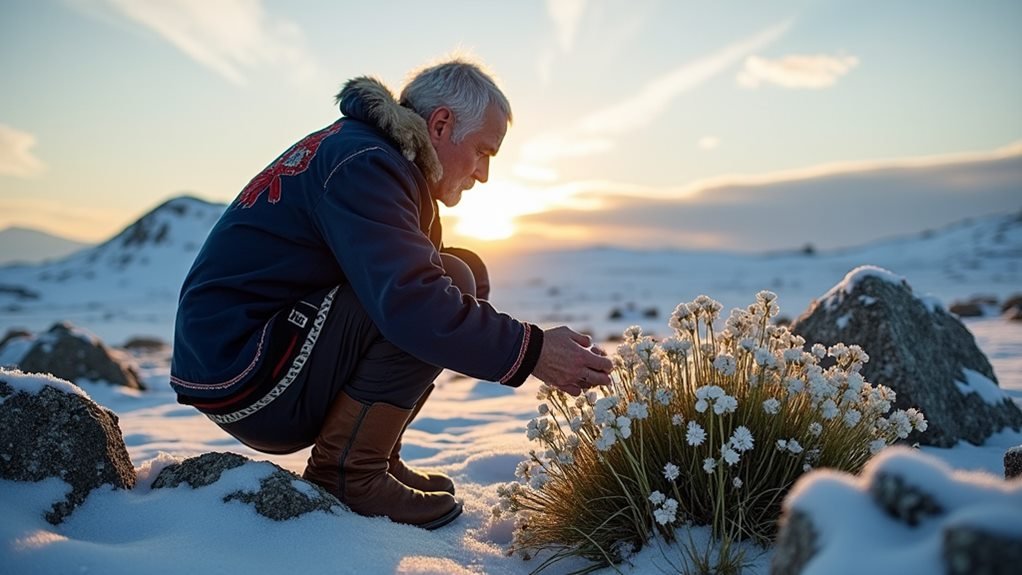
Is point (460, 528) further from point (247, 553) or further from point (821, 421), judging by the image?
point (821, 421)

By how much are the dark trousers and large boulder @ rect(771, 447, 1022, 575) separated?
65.6 inches

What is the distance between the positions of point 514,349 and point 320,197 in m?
0.79

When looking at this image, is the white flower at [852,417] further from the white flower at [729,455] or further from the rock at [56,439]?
the rock at [56,439]

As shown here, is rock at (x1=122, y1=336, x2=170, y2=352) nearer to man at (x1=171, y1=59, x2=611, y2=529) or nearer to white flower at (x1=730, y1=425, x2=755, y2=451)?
man at (x1=171, y1=59, x2=611, y2=529)

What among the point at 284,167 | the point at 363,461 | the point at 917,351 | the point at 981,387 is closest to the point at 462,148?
the point at 284,167

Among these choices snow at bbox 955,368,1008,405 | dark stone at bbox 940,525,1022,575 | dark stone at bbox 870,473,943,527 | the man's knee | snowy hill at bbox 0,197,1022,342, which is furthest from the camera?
snowy hill at bbox 0,197,1022,342

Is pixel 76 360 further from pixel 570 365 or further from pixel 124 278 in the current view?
pixel 124 278

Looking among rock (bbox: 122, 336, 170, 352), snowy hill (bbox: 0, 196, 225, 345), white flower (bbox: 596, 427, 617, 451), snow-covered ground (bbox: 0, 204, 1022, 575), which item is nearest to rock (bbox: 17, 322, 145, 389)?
snow-covered ground (bbox: 0, 204, 1022, 575)

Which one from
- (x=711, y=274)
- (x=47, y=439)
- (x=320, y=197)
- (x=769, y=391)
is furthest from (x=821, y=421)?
(x=711, y=274)

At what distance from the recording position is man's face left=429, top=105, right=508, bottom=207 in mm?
2799

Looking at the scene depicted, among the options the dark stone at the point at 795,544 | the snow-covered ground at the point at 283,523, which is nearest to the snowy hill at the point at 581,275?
the snow-covered ground at the point at 283,523

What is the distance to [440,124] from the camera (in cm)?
280

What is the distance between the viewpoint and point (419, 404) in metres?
3.03

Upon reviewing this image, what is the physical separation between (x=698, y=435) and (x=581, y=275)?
48001 mm
